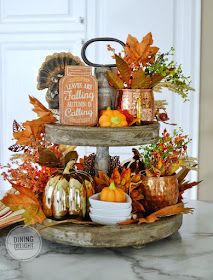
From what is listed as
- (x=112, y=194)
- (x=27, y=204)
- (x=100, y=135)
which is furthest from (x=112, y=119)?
(x=27, y=204)

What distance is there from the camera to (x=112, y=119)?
1131mm

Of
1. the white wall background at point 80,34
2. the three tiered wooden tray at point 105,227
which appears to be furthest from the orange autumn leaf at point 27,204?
the white wall background at point 80,34

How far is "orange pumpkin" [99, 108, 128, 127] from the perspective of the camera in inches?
44.5

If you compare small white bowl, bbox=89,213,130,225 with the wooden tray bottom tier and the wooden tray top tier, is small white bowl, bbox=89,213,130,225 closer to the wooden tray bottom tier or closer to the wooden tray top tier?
the wooden tray bottom tier

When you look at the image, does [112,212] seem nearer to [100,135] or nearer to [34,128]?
[100,135]

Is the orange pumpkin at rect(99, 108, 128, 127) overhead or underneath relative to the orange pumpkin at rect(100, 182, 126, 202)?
overhead

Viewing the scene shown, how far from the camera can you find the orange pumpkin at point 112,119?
1.13 m

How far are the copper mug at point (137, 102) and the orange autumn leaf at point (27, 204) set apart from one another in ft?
1.07

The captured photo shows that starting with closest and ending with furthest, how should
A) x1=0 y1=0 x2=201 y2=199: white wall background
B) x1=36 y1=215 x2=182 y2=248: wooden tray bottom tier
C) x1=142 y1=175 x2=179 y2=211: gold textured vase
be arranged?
x1=36 y1=215 x2=182 y2=248: wooden tray bottom tier → x1=142 y1=175 x2=179 y2=211: gold textured vase → x1=0 y1=0 x2=201 y2=199: white wall background

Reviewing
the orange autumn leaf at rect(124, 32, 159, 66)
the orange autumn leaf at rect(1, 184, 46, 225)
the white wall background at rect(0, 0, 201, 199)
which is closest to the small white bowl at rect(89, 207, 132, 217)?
the orange autumn leaf at rect(1, 184, 46, 225)

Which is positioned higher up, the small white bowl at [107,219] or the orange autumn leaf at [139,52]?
the orange autumn leaf at [139,52]

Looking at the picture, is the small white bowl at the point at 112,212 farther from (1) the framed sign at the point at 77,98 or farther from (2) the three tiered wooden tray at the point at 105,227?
(1) the framed sign at the point at 77,98

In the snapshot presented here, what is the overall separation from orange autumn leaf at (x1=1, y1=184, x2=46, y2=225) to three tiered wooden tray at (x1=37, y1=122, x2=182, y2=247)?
26 mm

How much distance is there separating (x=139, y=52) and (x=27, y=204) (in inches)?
19.0
